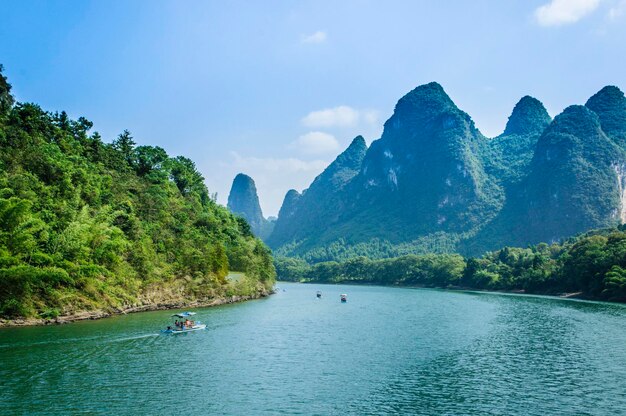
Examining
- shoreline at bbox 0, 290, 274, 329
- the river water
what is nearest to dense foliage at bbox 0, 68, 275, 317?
shoreline at bbox 0, 290, 274, 329

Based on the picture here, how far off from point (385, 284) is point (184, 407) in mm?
156679

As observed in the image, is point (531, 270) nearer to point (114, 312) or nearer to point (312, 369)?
point (114, 312)

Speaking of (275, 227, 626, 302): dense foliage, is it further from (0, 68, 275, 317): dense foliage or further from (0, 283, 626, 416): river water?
(0, 68, 275, 317): dense foliage

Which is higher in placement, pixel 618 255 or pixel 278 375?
pixel 618 255

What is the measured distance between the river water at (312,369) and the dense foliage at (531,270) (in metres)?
41.4

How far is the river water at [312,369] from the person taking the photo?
24.7 meters

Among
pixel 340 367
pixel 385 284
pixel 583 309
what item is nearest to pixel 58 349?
pixel 340 367

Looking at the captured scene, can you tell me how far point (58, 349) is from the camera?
3475 cm

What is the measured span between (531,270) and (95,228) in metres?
101

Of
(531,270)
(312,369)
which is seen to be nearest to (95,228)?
(312,369)

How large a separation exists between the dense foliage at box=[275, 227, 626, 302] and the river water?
41.4 meters

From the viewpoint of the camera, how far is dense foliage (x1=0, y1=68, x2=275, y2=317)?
1719 inches

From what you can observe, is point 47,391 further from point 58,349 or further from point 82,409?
point 58,349

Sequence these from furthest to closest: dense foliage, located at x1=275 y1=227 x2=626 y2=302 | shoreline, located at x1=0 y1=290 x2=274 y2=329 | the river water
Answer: dense foliage, located at x1=275 y1=227 x2=626 y2=302 → shoreline, located at x1=0 y1=290 x2=274 y2=329 → the river water
